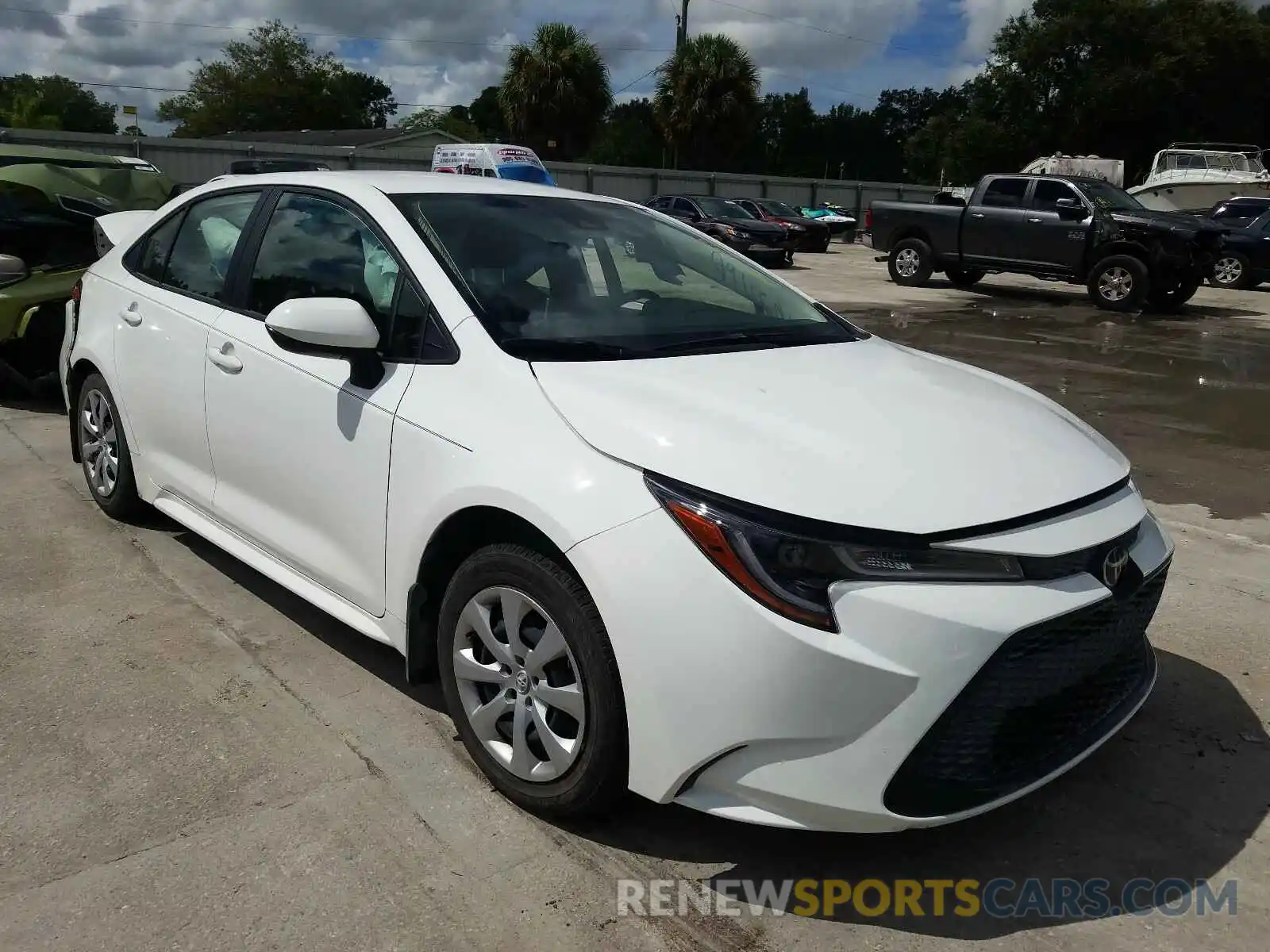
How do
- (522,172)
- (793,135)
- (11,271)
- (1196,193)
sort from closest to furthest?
(11,271) → (522,172) → (1196,193) → (793,135)

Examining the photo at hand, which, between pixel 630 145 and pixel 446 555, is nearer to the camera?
pixel 446 555

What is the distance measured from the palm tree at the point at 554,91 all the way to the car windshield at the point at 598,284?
3889 centimetres

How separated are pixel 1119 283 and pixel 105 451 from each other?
14967 millimetres

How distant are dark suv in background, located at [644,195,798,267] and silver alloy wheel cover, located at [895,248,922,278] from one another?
3353mm

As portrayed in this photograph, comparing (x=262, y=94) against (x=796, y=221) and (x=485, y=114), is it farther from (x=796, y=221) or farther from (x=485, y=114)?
(x=796, y=221)

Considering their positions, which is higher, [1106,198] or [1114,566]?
[1106,198]

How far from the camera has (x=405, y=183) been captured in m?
3.57

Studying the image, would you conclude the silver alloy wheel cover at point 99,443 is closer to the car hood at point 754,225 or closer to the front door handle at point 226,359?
the front door handle at point 226,359

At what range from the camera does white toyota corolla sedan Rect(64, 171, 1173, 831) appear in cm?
221

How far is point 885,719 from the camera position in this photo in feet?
7.15

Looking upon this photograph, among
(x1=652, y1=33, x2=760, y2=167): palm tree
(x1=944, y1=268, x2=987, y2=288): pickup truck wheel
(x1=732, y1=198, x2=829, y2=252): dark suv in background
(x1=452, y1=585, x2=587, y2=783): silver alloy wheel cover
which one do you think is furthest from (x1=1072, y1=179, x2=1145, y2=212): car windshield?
(x1=652, y1=33, x2=760, y2=167): palm tree

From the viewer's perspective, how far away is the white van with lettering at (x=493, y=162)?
18000mm

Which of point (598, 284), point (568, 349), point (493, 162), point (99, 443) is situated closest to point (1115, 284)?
point (493, 162)

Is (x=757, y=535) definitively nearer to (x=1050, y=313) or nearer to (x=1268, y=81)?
(x=1050, y=313)
